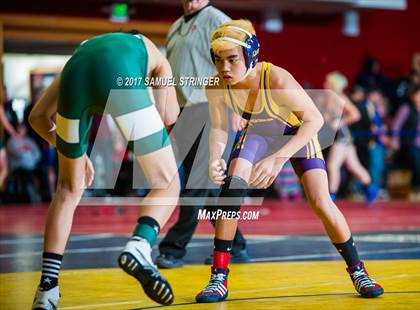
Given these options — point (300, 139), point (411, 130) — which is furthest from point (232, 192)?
point (411, 130)

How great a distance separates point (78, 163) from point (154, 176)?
1.22 feet

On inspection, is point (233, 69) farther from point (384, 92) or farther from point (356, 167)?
point (384, 92)

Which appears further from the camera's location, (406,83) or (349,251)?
(406,83)

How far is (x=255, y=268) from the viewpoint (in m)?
6.38

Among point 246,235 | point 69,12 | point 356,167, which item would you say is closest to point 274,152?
point 246,235

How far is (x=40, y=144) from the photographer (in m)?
15.7

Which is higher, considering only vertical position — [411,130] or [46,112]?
[46,112]

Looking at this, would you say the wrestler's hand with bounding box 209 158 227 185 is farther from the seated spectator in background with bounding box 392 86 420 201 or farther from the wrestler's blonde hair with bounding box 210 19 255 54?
the seated spectator in background with bounding box 392 86 420 201

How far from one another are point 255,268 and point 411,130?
10722mm

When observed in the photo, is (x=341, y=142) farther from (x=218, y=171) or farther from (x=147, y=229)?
(x=147, y=229)

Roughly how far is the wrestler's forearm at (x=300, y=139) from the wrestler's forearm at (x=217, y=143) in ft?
1.33

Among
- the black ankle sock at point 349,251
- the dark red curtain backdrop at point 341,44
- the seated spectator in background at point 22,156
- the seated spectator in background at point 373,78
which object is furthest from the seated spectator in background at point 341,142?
the black ankle sock at point 349,251

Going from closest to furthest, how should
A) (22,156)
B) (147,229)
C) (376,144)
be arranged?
(147,229) → (22,156) → (376,144)

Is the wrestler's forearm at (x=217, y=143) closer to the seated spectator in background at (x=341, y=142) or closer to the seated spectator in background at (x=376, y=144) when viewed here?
the seated spectator in background at (x=341, y=142)
